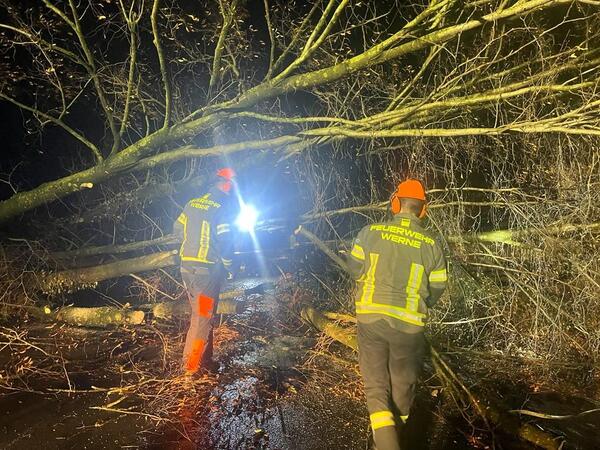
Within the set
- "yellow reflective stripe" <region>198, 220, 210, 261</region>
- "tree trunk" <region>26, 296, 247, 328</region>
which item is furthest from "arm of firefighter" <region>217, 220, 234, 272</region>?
"tree trunk" <region>26, 296, 247, 328</region>

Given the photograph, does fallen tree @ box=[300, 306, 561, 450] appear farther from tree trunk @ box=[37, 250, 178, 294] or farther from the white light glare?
tree trunk @ box=[37, 250, 178, 294]

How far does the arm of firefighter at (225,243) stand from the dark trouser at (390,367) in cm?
173

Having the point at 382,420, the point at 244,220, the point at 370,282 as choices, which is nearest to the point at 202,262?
the point at 244,220

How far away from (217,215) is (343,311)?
7.39 ft

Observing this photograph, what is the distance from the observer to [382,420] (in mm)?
2533

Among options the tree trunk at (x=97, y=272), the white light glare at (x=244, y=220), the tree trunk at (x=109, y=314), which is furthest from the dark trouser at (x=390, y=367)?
the tree trunk at (x=97, y=272)

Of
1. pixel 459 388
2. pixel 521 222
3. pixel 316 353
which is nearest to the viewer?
pixel 459 388

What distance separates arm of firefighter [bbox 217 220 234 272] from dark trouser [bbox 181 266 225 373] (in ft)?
0.36

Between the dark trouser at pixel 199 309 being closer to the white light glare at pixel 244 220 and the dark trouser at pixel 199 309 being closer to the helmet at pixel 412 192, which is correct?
the white light glare at pixel 244 220

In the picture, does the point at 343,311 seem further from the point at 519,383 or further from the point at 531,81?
the point at 531,81

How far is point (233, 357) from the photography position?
430 cm

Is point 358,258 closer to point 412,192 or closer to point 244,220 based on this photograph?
point 412,192

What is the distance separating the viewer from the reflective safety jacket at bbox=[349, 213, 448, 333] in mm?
2645

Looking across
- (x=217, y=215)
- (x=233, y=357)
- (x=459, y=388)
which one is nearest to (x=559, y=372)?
(x=459, y=388)
